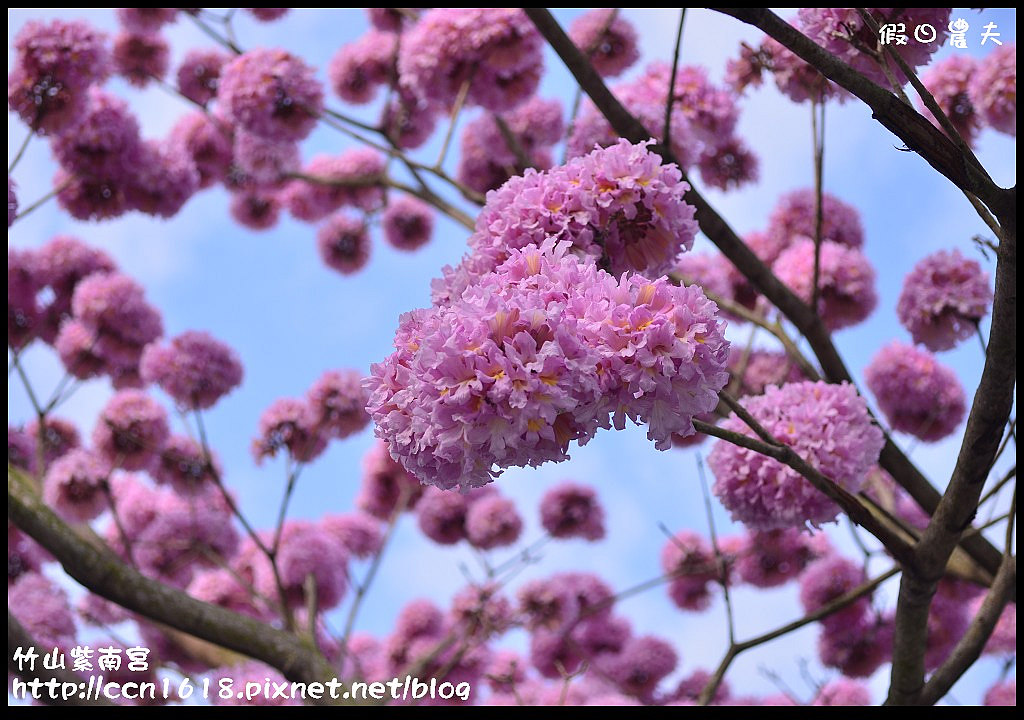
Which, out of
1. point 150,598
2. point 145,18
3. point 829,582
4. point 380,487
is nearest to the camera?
point 150,598

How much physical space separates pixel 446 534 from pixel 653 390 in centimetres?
491

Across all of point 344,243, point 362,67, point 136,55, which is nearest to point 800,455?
point 362,67

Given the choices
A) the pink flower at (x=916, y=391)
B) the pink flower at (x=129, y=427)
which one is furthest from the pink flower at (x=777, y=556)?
the pink flower at (x=129, y=427)

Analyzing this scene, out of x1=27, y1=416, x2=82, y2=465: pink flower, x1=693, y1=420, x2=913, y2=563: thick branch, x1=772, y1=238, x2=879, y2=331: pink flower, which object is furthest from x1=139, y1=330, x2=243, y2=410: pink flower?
x1=693, y1=420, x2=913, y2=563: thick branch

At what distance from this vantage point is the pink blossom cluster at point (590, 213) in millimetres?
1728

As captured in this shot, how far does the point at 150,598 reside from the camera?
10.1 ft

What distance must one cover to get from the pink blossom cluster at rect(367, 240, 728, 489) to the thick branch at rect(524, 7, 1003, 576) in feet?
4.64

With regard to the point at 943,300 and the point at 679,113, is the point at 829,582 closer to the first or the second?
the point at 943,300

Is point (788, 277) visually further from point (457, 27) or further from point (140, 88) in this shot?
point (140, 88)

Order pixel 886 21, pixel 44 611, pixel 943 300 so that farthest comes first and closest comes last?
1. pixel 44 611
2. pixel 943 300
3. pixel 886 21

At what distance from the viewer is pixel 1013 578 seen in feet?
7.73

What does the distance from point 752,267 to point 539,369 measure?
2.07m

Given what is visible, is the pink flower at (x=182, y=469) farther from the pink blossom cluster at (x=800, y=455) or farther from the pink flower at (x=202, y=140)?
the pink blossom cluster at (x=800, y=455)

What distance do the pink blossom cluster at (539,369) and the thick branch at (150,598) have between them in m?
2.06
